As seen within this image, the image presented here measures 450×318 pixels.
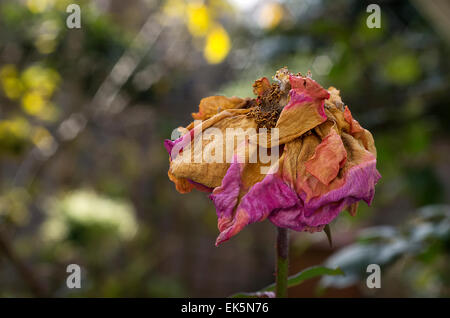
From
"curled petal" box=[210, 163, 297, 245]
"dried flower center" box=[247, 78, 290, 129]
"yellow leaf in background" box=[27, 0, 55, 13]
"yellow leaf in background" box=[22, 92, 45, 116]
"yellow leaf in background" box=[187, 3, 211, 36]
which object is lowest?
"curled petal" box=[210, 163, 297, 245]

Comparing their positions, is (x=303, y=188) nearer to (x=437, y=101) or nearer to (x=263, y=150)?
(x=263, y=150)

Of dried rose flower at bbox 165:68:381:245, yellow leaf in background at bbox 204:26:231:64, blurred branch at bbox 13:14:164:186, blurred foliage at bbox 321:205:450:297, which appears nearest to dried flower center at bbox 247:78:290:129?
dried rose flower at bbox 165:68:381:245

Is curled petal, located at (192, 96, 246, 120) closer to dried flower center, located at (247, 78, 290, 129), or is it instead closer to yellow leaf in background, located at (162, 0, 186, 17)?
dried flower center, located at (247, 78, 290, 129)

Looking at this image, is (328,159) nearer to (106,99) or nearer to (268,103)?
(268,103)

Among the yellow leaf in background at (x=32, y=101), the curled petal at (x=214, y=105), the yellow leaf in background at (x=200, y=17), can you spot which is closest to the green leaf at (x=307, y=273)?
the curled petal at (x=214, y=105)

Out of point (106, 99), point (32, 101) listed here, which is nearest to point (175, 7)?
point (106, 99)

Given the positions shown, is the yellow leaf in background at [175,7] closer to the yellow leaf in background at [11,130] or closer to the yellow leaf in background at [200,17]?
the yellow leaf in background at [200,17]
